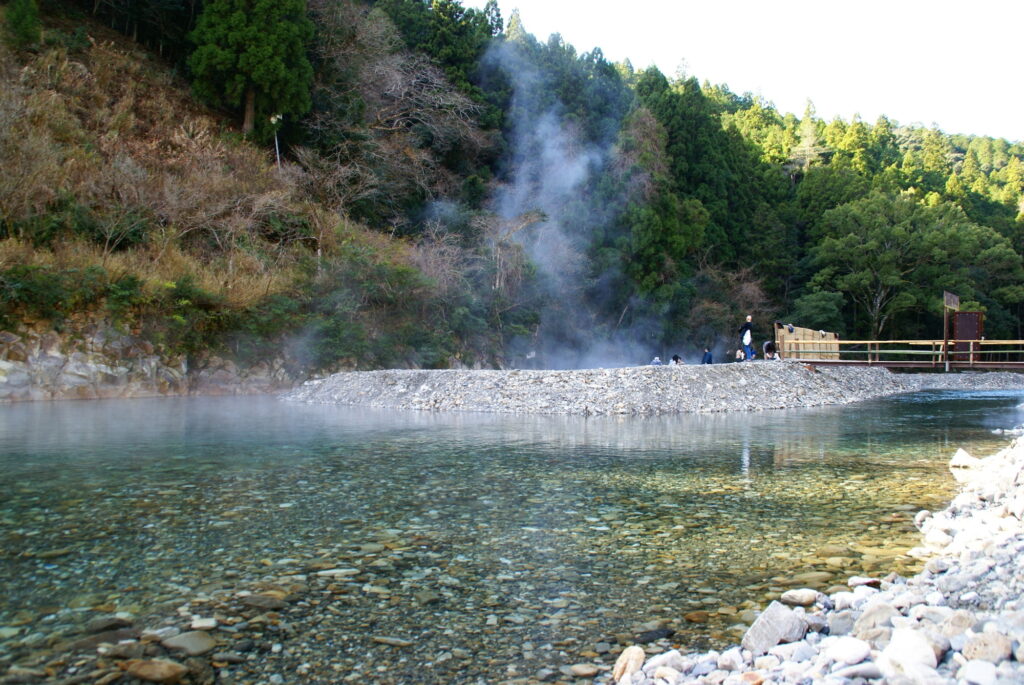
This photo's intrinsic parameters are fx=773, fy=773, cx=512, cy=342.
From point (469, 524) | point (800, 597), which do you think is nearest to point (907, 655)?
point (800, 597)

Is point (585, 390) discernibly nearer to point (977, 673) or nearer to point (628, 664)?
point (628, 664)

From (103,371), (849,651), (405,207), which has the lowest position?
(849,651)

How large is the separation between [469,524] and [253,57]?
71.7ft

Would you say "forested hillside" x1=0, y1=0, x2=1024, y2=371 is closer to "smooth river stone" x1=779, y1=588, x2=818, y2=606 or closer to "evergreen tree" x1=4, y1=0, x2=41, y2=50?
"evergreen tree" x1=4, y1=0, x2=41, y2=50

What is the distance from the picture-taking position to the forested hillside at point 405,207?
18.9m

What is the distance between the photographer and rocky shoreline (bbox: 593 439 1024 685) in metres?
2.55

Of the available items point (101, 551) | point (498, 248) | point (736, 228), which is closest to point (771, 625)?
point (101, 551)

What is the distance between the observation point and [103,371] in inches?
674

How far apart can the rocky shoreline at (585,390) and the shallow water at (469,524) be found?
11.7 feet

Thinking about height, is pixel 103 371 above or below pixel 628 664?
above

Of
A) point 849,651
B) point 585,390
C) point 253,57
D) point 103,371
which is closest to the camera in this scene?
point 849,651

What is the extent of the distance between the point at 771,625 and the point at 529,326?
2246cm

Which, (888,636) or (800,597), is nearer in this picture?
(888,636)

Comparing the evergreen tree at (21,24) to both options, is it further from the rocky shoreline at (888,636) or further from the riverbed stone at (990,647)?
the riverbed stone at (990,647)
